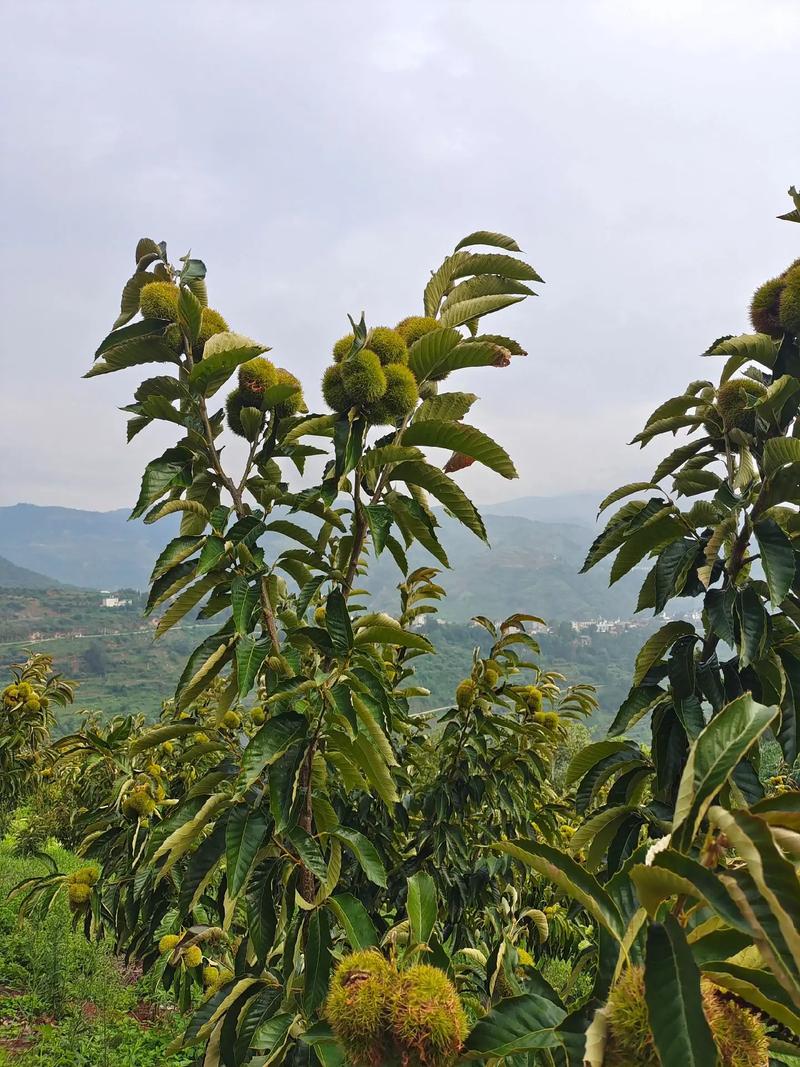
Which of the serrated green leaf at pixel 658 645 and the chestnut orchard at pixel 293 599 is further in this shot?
the serrated green leaf at pixel 658 645

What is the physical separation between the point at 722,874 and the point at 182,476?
1418mm

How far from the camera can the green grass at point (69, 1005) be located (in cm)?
374

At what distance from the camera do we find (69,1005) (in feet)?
14.1

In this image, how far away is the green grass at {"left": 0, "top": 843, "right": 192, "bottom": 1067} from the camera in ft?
12.3

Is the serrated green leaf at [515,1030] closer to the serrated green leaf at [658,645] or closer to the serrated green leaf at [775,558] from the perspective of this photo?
the serrated green leaf at [775,558]

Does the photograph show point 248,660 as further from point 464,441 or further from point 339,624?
point 464,441

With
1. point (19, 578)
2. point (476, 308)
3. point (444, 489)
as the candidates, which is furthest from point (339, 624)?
point (19, 578)

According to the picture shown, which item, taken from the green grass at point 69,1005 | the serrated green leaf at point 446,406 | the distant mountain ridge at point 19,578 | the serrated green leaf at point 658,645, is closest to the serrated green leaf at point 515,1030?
the serrated green leaf at point 446,406

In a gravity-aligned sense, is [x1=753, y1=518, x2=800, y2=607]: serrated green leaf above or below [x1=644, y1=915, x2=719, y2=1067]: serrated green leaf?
above

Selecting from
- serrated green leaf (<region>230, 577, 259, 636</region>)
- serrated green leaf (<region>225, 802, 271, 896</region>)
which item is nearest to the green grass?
serrated green leaf (<region>225, 802, 271, 896</region>)

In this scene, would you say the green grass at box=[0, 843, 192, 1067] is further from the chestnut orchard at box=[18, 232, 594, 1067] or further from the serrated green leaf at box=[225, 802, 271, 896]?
the serrated green leaf at box=[225, 802, 271, 896]

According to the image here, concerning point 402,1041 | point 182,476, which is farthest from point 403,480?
point 402,1041

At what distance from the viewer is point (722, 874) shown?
60 cm

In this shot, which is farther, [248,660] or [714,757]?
[248,660]
